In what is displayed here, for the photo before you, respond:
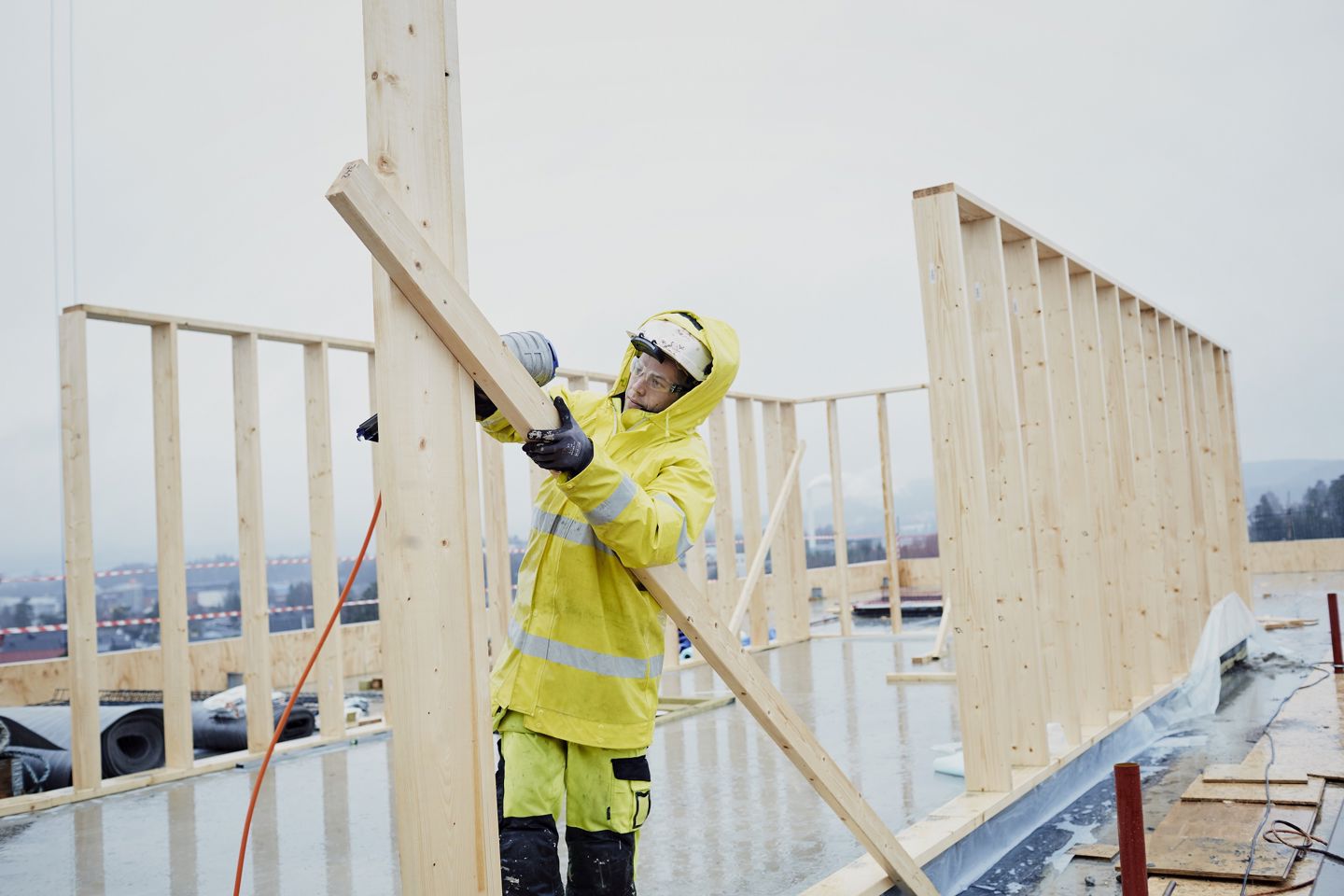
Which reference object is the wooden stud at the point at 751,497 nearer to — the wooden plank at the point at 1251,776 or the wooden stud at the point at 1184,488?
the wooden stud at the point at 1184,488

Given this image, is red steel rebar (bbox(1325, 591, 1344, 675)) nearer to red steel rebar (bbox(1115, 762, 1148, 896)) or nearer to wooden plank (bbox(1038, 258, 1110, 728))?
wooden plank (bbox(1038, 258, 1110, 728))

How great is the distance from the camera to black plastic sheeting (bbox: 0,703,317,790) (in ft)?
18.2

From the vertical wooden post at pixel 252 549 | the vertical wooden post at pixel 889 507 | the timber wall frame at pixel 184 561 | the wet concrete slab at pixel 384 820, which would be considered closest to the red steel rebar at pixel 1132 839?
the wet concrete slab at pixel 384 820

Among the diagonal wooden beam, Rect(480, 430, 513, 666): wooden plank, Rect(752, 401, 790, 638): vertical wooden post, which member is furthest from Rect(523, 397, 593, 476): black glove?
Rect(752, 401, 790, 638): vertical wooden post

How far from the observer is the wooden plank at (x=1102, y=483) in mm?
5504

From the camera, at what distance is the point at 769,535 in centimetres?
998

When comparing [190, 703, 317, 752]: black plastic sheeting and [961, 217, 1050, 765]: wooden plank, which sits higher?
[961, 217, 1050, 765]: wooden plank

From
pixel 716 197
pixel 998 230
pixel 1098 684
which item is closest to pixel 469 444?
pixel 998 230

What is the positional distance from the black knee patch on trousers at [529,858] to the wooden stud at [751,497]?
28.1 feet

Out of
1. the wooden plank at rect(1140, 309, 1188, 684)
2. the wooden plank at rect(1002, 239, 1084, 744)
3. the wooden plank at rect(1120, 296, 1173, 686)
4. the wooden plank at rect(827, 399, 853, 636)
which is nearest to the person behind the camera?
the wooden plank at rect(1002, 239, 1084, 744)

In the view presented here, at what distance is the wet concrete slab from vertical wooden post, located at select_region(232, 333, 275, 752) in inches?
14.2

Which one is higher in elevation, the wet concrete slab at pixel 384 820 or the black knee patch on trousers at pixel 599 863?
the black knee patch on trousers at pixel 599 863

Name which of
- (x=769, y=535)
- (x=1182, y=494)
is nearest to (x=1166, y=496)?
(x=1182, y=494)

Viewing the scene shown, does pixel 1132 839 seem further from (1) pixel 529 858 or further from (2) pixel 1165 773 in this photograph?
(2) pixel 1165 773
